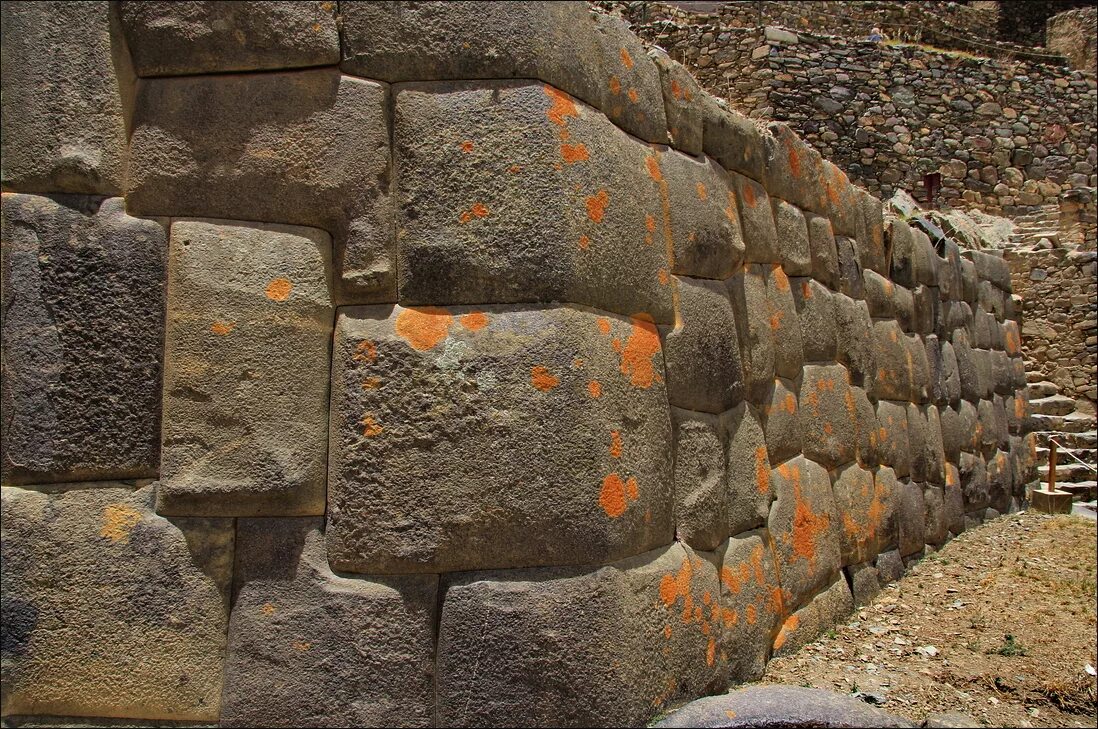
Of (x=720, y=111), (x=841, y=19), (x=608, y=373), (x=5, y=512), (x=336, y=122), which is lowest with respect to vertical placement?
(x=5, y=512)

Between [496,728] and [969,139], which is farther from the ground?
[969,139]

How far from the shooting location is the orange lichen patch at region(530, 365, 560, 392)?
6.72ft

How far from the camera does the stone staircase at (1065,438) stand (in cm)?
803

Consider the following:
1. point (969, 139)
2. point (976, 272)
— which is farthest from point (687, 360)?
point (969, 139)

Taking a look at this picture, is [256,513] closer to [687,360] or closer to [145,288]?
[145,288]

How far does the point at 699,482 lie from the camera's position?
2.66 metres

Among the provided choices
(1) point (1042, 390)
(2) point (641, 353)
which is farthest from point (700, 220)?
(1) point (1042, 390)

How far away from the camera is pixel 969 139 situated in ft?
46.1

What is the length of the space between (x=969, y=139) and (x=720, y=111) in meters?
12.7

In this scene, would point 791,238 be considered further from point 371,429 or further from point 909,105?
point 909,105

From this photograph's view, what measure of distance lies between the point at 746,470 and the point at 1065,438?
7.28 m

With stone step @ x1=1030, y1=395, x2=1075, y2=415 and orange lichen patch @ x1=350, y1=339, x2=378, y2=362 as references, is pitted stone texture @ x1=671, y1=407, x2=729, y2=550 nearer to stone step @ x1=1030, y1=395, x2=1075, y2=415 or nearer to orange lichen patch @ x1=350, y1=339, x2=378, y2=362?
orange lichen patch @ x1=350, y1=339, x2=378, y2=362

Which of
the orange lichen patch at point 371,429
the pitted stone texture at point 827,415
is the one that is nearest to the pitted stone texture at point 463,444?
the orange lichen patch at point 371,429

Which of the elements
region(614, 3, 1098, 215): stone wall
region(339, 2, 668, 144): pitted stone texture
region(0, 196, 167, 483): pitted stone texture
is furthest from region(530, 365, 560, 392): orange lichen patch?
region(614, 3, 1098, 215): stone wall
